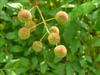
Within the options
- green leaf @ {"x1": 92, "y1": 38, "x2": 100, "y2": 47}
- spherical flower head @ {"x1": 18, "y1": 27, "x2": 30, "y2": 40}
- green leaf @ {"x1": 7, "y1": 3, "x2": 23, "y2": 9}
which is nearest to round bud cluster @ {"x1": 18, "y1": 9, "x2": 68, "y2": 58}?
spherical flower head @ {"x1": 18, "y1": 27, "x2": 30, "y2": 40}

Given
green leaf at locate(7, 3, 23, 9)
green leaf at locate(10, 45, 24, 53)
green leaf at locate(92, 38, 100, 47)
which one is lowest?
green leaf at locate(92, 38, 100, 47)

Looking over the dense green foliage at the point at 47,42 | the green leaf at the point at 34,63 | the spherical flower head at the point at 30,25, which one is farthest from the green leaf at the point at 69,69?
the spherical flower head at the point at 30,25

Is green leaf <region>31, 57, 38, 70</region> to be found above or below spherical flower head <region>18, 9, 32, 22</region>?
below

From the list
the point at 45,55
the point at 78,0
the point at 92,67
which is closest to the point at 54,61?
the point at 45,55

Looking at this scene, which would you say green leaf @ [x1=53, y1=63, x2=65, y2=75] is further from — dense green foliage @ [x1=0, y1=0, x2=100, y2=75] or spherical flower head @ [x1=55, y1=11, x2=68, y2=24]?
spherical flower head @ [x1=55, y1=11, x2=68, y2=24]

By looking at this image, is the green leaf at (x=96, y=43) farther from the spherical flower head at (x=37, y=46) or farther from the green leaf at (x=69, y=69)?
the spherical flower head at (x=37, y=46)

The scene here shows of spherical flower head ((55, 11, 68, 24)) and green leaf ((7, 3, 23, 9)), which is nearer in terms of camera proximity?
spherical flower head ((55, 11, 68, 24))

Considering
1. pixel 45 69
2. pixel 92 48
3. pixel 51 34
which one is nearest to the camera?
pixel 51 34

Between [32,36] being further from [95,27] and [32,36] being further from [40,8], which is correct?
[95,27]

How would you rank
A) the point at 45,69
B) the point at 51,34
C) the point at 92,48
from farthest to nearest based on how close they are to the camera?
the point at 92,48 → the point at 45,69 → the point at 51,34
